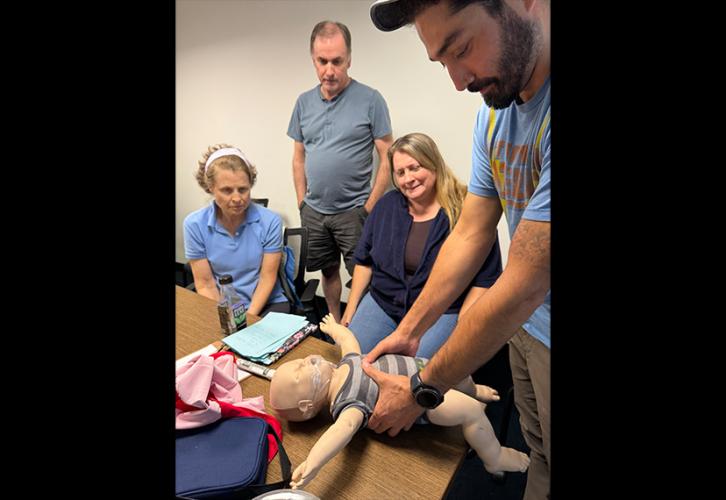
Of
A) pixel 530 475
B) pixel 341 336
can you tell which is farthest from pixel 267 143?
pixel 530 475

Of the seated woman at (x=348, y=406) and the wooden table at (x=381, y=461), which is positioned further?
the seated woman at (x=348, y=406)

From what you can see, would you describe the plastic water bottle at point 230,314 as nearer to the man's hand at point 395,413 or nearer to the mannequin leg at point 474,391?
the man's hand at point 395,413

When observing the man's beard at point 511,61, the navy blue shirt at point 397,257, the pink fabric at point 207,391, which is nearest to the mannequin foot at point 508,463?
the pink fabric at point 207,391

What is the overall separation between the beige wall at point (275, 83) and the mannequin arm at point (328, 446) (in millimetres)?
2015

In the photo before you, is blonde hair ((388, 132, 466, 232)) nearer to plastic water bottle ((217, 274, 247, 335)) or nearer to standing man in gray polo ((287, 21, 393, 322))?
standing man in gray polo ((287, 21, 393, 322))

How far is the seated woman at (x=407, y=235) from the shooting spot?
2.04m

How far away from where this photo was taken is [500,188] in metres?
1.14

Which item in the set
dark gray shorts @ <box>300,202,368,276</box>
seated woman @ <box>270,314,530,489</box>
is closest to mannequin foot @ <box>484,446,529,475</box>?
seated woman @ <box>270,314,530,489</box>

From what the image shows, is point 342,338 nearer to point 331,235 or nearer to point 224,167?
point 224,167

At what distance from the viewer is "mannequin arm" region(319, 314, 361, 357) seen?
1418mm

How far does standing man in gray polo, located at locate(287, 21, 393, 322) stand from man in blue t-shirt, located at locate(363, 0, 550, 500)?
1.67m
